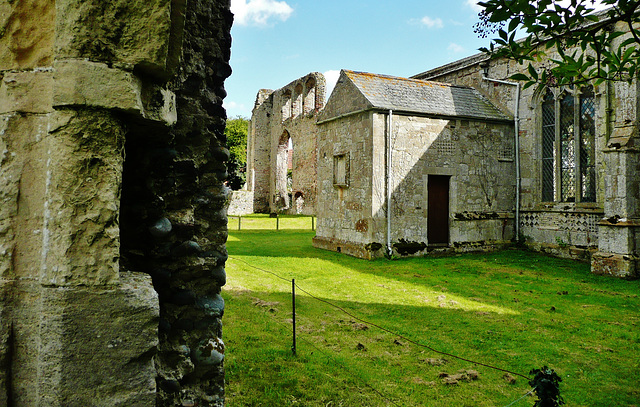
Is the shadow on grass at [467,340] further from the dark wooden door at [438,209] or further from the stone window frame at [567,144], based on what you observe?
the stone window frame at [567,144]

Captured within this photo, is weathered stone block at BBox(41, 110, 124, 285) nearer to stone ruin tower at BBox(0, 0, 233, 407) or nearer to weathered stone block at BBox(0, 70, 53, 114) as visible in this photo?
stone ruin tower at BBox(0, 0, 233, 407)

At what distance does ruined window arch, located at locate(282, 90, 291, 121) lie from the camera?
101 ft

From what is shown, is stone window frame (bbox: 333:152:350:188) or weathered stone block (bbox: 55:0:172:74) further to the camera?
stone window frame (bbox: 333:152:350:188)

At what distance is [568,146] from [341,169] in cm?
679

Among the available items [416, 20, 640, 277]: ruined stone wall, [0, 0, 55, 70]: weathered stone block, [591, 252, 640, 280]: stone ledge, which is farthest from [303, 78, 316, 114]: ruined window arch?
[0, 0, 55, 70]: weathered stone block

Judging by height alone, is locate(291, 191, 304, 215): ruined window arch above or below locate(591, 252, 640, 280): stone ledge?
above

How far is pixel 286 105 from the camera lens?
A: 3102 cm

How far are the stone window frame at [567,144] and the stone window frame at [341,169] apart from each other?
6.00m

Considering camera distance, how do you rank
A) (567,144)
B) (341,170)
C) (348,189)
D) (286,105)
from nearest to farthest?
(348,189) < (567,144) < (341,170) < (286,105)

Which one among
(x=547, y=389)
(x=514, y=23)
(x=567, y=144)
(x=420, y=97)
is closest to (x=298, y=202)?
(x=420, y=97)

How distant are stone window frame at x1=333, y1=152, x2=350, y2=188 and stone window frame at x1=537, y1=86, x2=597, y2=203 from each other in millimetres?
6000

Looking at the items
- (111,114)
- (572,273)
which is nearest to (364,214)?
(572,273)

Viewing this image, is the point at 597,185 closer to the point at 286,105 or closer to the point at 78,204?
the point at 78,204

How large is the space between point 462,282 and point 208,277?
7.69 meters
